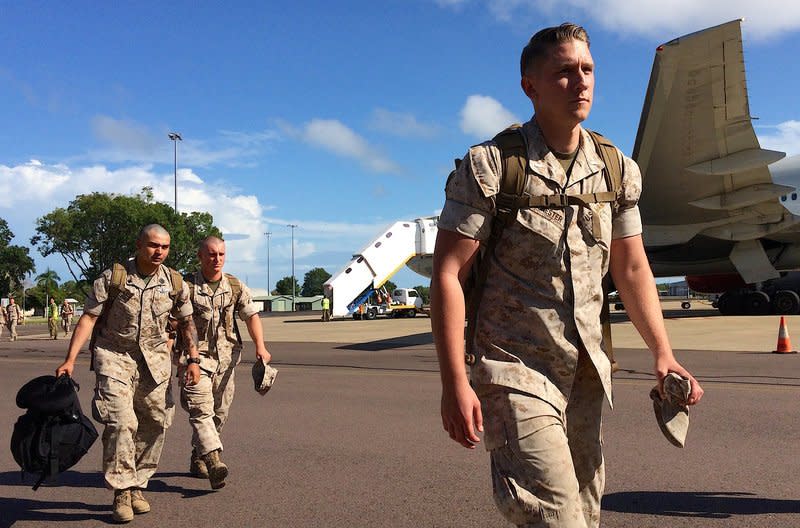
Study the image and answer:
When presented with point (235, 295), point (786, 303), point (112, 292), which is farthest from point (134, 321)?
point (786, 303)

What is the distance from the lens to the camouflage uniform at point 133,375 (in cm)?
469

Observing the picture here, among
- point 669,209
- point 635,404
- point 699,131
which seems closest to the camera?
point 635,404

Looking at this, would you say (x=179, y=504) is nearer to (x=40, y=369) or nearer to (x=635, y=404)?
(x=635, y=404)

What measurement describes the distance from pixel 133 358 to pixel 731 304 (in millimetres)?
25150

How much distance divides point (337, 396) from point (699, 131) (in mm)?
14369

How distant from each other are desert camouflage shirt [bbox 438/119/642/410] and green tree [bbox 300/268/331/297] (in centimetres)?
17279

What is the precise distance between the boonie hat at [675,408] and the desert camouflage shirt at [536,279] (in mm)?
217

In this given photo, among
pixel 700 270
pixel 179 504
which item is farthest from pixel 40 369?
pixel 700 270

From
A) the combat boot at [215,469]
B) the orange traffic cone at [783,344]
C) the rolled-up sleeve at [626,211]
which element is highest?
the rolled-up sleeve at [626,211]

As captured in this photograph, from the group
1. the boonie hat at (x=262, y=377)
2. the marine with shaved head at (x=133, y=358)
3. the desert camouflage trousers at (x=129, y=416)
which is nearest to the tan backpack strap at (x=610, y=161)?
the marine with shaved head at (x=133, y=358)

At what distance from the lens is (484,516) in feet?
14.0

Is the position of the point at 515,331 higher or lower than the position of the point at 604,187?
lower

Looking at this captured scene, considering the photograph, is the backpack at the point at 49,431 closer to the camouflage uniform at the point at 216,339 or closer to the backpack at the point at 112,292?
the backpack at the point at 112,292

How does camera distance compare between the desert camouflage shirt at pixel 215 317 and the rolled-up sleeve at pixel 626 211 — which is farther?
the desert camouflage shirt at pixel 215 317
